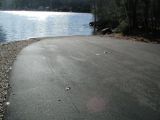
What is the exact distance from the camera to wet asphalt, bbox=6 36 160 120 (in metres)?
8.46

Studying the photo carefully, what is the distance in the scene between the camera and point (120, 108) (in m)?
8.80

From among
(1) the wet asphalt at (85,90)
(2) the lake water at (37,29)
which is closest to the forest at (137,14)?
(2) the lake water at (37,29)

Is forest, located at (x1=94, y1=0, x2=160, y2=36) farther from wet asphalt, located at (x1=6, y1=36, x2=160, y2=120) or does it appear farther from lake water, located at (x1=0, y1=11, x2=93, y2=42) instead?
wet asphalt, located at (x1=6, y1=36, x2=160, y2=120)

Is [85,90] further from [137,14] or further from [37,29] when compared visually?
[37,29]

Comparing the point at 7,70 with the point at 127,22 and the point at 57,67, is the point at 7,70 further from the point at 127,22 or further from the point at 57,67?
the point at 127,22


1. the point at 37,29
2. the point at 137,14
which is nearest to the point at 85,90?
the point at 137,14

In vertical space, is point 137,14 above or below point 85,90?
below

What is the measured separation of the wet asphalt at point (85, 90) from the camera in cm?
846

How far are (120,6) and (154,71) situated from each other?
33.5 meters

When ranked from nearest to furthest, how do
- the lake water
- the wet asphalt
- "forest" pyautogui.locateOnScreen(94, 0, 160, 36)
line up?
the wet asphalt < "forest" pyautogui.locateOnScreen(94, 0, 160, 36) < the lake water

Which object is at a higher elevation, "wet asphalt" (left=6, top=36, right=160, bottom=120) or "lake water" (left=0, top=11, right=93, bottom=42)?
"wet asphalt" (left=6, top=36, right=160, bottom=120)

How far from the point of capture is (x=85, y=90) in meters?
10.9

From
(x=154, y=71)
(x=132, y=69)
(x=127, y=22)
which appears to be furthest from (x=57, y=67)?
(x=127, y=22)

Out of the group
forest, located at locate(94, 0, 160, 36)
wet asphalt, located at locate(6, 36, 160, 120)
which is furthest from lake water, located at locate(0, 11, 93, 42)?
wet asphalt, located at locate(6, 36, 160, 120)
